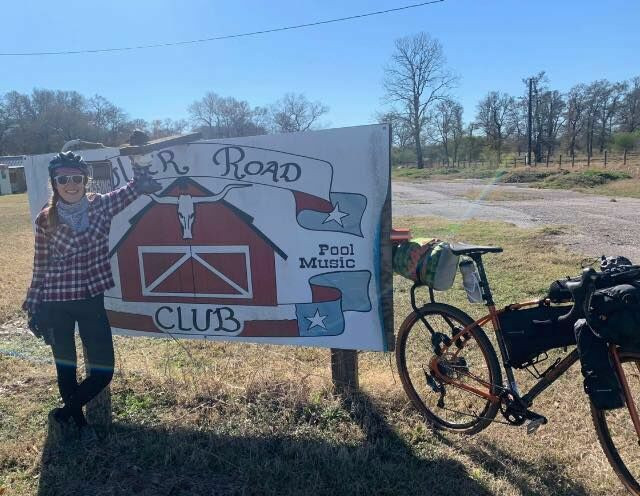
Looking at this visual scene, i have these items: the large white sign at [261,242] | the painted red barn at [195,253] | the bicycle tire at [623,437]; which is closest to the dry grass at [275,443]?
the bicycle tire at [623,437]

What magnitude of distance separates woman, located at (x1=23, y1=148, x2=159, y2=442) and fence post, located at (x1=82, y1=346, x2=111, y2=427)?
0.12 m

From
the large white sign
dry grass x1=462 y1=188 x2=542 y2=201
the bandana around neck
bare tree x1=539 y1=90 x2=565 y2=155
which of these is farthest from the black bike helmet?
bare tree x1=539 y1=90 x2=565 y2=155

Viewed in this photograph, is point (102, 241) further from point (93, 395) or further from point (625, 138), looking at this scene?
point (625, 138)

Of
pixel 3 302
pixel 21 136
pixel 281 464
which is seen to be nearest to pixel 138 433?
pixel 281 464

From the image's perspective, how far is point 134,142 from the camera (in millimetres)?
3393

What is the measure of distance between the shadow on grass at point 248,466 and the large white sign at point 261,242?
0.59 meters

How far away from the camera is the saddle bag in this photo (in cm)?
210

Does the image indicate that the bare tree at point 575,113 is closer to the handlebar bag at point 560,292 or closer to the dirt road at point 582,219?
the dirt road at point 582,219

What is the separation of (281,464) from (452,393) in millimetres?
1251

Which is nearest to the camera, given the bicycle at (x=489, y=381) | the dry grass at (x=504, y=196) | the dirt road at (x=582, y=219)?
the bicycle at (x=489, y=381)

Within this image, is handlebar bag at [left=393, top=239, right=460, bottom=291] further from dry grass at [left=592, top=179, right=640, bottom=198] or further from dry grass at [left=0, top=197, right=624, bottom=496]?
dry grass at [left=592, top=179, right=640, bottom=198]

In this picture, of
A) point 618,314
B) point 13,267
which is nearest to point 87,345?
point 618,314

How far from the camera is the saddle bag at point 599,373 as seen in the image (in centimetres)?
210

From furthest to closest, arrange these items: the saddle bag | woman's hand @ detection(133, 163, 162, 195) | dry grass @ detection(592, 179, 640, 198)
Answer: dry grass @ detection(592, 179, 640, 198) < woman's hand @ detection(133, 163, 162, 195) < the saddle bag
